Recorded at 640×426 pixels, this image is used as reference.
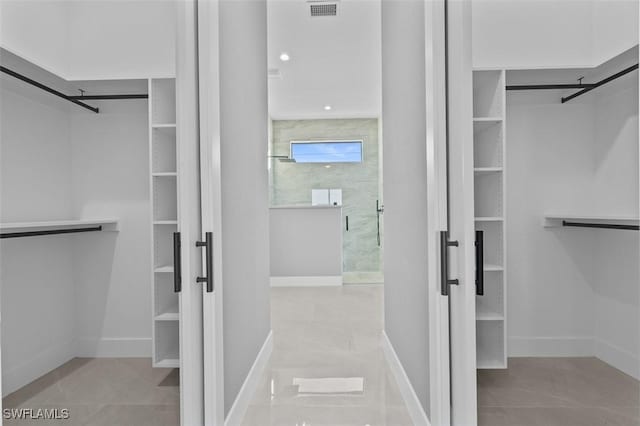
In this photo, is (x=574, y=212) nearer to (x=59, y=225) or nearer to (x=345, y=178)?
(x=59, y=225)

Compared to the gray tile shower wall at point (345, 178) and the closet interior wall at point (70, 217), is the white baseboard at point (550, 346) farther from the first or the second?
the gray tile shower wall at point (345, 178)

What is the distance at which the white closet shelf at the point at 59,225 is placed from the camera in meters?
0.78

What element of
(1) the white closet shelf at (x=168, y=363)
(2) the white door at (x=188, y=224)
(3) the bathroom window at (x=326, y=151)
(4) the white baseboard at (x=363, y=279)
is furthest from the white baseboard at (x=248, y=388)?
(3) the bathroom window at (x=326, y=151)

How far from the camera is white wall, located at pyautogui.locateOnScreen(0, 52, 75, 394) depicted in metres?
0.78

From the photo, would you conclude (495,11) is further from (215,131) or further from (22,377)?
(22,377)

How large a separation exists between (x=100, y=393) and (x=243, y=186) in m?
1.31

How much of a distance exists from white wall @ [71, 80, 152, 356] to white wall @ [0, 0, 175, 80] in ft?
0.21

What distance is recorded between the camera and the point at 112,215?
97cm

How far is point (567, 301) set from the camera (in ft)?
3.49

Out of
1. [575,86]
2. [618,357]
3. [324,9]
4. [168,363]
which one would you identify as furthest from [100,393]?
[324,9]

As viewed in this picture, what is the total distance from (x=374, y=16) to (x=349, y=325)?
307cm

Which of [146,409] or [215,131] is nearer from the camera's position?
[146,409]

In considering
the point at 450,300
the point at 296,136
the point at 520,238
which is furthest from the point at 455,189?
the point at 296,136

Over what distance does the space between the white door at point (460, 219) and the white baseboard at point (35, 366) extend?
47.8 inches
